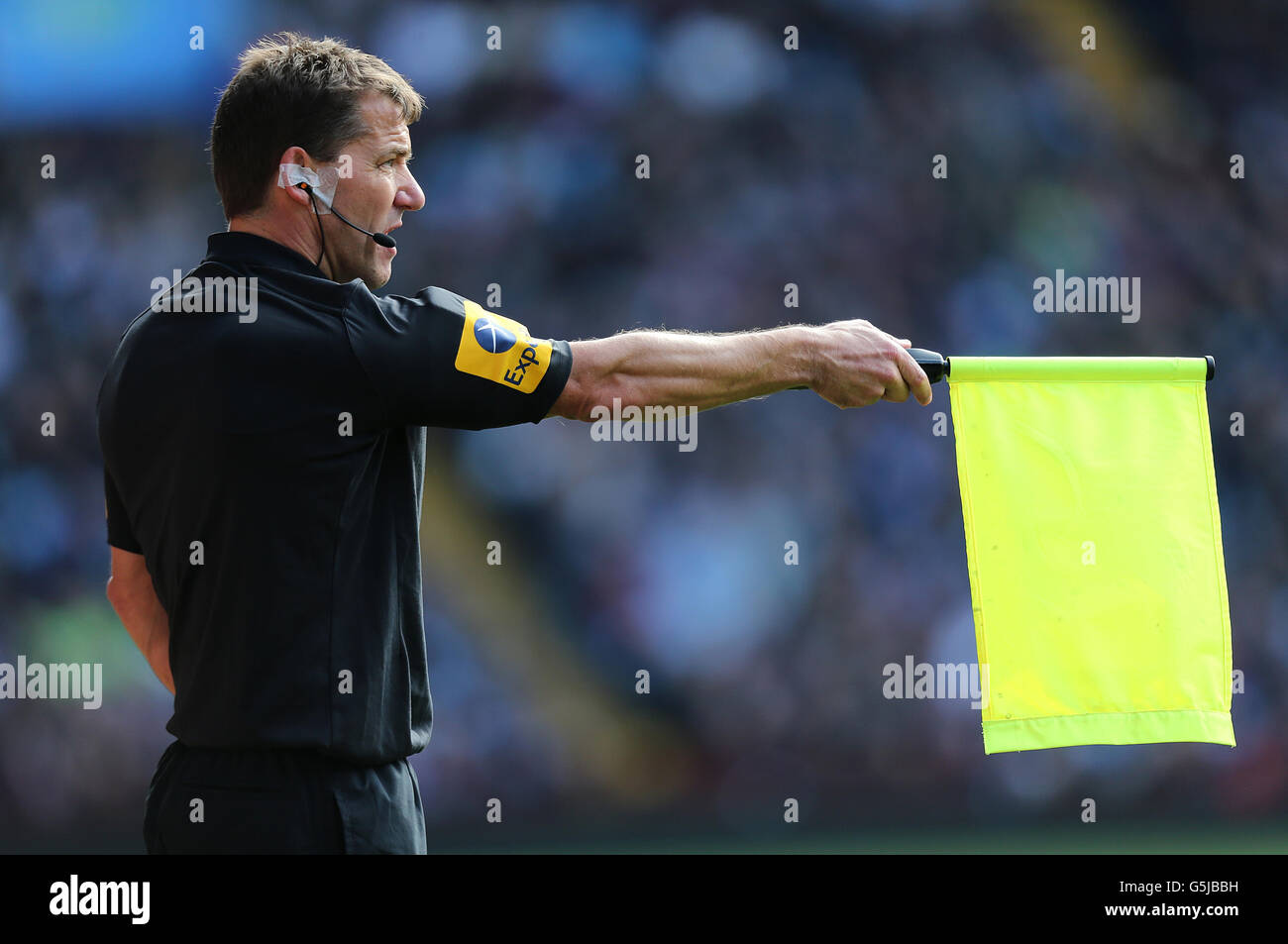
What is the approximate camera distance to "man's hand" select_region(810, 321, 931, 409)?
240 cm

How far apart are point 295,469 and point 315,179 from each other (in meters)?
0.53

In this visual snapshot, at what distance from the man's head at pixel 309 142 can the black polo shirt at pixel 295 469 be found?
0.51 ft

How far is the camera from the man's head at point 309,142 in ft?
7.48

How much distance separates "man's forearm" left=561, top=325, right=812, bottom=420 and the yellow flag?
0.39 m

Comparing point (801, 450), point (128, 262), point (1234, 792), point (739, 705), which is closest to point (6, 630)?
point (128, 262)

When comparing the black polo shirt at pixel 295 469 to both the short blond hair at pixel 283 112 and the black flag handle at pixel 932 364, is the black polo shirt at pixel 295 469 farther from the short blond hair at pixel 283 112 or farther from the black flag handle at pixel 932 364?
the black flag handle at pixel 932 364

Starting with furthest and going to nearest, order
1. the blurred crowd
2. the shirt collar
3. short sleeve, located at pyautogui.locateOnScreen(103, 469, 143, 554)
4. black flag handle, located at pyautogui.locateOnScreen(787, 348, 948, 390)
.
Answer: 1. the blurred crowd
2. black flag handle, located at pyautogui.locateOnScreen(787, 348, 948, 390)
3. short sleeve, located at pyautogui.locateOnScreen(103, 469, 143, 554)
4. the shirt collar

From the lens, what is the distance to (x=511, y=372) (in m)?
2.14

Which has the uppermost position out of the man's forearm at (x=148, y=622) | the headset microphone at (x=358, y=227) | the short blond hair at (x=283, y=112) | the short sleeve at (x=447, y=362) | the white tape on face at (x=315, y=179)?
the short blond hair at (x=283, y=112)

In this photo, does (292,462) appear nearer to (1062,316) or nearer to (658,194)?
(658,194)

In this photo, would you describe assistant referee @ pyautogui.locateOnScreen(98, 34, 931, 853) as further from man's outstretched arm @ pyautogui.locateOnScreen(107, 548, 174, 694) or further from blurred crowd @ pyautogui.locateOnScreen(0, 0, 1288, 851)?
blurred crowd @ pyautogui.locateOnScreen(0, 0, 1288, 851)

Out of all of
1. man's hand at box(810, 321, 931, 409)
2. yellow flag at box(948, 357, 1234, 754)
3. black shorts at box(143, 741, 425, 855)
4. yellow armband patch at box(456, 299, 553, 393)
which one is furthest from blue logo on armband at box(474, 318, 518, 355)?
yellow flag at box(948, 357, 1234, 754)

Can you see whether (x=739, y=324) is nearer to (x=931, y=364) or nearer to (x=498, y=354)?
(x=931, y=364)

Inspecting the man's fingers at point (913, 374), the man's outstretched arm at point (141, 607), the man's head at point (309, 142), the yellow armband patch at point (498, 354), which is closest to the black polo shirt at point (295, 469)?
the yellow armband patch at point (498, 354)
